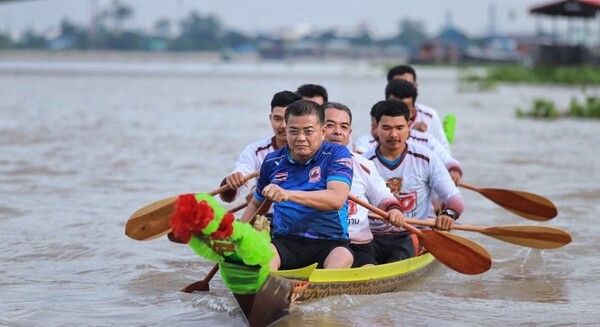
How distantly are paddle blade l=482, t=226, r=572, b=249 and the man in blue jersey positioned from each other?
48.9 inches

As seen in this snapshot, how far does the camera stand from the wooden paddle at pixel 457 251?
7375 millimetres

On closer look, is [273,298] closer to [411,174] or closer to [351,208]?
[351,208]

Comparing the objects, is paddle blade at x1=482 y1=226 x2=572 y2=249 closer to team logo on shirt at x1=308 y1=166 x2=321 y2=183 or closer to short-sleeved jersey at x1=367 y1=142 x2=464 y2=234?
short-sleeved jersey at x1=367 y1=142 x2=464 y2=234

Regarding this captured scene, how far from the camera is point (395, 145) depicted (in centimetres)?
805

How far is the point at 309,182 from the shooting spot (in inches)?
262

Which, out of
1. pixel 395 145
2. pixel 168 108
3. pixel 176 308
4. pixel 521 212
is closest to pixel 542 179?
pixel 521 212

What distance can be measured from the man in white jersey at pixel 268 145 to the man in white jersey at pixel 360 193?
42 cm

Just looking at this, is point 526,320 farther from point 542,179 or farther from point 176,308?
point 542,179

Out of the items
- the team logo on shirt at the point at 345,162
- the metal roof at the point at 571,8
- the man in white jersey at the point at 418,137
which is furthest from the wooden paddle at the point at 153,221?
the metal roof at the point at 571,8

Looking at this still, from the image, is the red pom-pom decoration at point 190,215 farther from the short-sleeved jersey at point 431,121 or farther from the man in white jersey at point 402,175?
the short-sleeved jersey at point 431,121

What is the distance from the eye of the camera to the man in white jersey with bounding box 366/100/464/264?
26.2 ft

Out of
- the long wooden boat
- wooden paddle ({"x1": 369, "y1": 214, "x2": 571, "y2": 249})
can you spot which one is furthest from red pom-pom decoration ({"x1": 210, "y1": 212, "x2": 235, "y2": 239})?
wooden paddle ({"x1": 369, "y1": 214, "x2": 571, "y2": 249})

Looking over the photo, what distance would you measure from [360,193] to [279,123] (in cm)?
95

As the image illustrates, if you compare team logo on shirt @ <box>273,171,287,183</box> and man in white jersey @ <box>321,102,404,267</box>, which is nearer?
team logo on shirt @ <box>273,171,287,183</box>
